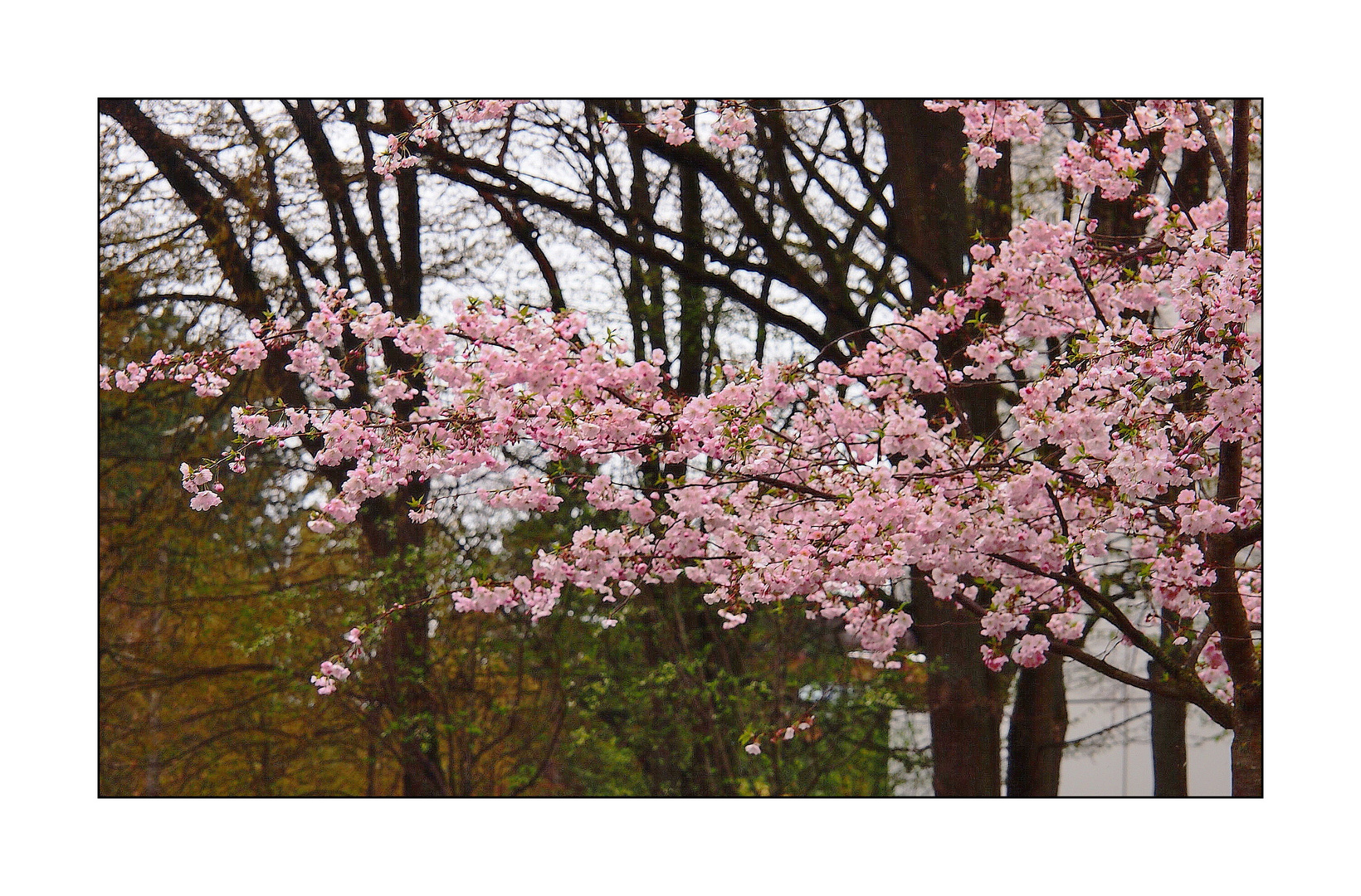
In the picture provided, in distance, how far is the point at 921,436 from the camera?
2.42m

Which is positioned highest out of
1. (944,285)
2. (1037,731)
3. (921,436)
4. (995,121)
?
(995,121)

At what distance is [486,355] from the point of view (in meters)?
2.61

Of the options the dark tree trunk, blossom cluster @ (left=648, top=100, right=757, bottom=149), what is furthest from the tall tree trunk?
blossom cluster @ (left=648, top=100, right=757, bottom=149)

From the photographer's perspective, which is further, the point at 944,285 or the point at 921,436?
the point at 944,285

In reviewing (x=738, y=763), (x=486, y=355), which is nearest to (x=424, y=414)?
(x=486, y=355)

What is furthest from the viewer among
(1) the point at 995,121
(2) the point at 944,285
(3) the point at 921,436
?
(2) the point at 944,285

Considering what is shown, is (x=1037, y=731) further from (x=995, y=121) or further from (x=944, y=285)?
(x=995, y=121)

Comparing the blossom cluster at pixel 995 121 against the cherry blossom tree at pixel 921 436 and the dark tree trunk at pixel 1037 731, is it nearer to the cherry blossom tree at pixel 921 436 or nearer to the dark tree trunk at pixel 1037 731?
the cherry blossom tree at pixel 921 436

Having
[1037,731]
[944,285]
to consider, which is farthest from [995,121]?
[1037,731]

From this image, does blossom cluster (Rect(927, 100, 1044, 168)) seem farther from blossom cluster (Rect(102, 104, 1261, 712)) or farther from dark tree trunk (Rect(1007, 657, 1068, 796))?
dark tree trunk (Rect(1007, 657, 1068, 796))

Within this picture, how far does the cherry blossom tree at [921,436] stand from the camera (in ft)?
7.52

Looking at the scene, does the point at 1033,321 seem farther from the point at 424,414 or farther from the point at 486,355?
the point at 424,414

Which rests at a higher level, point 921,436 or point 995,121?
point 995,121
